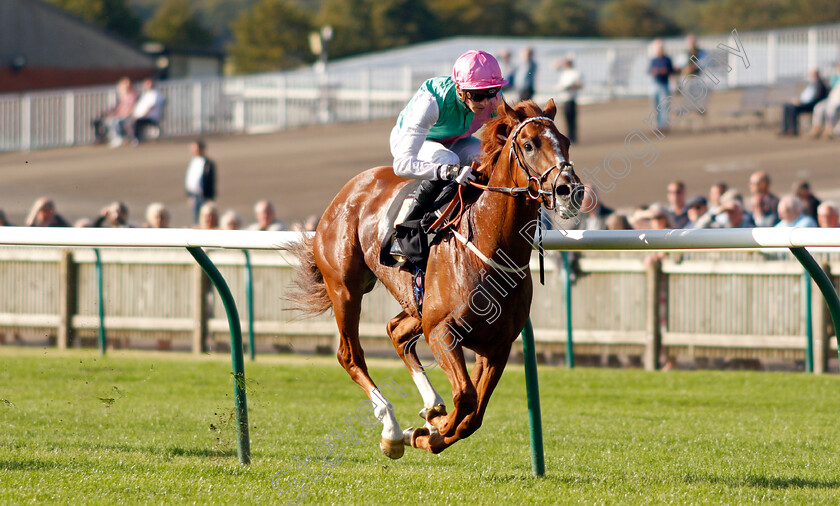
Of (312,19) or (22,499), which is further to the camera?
(312,19)

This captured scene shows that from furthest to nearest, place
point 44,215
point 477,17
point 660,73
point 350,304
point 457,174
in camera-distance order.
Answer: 1. point 477,17
2. point 660,73
3. point 44,215
4. point 350,304
5. point 457,174

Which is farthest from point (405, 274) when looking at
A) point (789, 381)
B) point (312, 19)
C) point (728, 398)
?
point (312, 19)

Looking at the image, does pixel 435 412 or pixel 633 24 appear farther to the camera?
pixel 633 24

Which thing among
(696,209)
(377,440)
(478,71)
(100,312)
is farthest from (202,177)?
(478,71)

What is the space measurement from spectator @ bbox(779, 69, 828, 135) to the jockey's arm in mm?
16001

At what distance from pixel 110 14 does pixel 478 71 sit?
62.6 m

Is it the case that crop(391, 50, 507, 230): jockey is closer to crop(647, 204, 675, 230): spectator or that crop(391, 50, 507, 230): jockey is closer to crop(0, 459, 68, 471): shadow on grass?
crop(0, 459, 68, 471): shadow on grass

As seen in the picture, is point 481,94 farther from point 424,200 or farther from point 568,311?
point 568,311

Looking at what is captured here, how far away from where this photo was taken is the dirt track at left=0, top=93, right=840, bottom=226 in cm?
1875

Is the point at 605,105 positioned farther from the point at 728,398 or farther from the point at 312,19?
the point at 312,19

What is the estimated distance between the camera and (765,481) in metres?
5.81

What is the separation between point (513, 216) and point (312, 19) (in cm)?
6730

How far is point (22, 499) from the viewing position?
17.1 ft

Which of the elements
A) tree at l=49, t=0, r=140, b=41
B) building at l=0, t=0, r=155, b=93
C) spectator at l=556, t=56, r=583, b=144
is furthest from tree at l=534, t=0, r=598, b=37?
spectator at l=556, t=56, r=583, b=144
